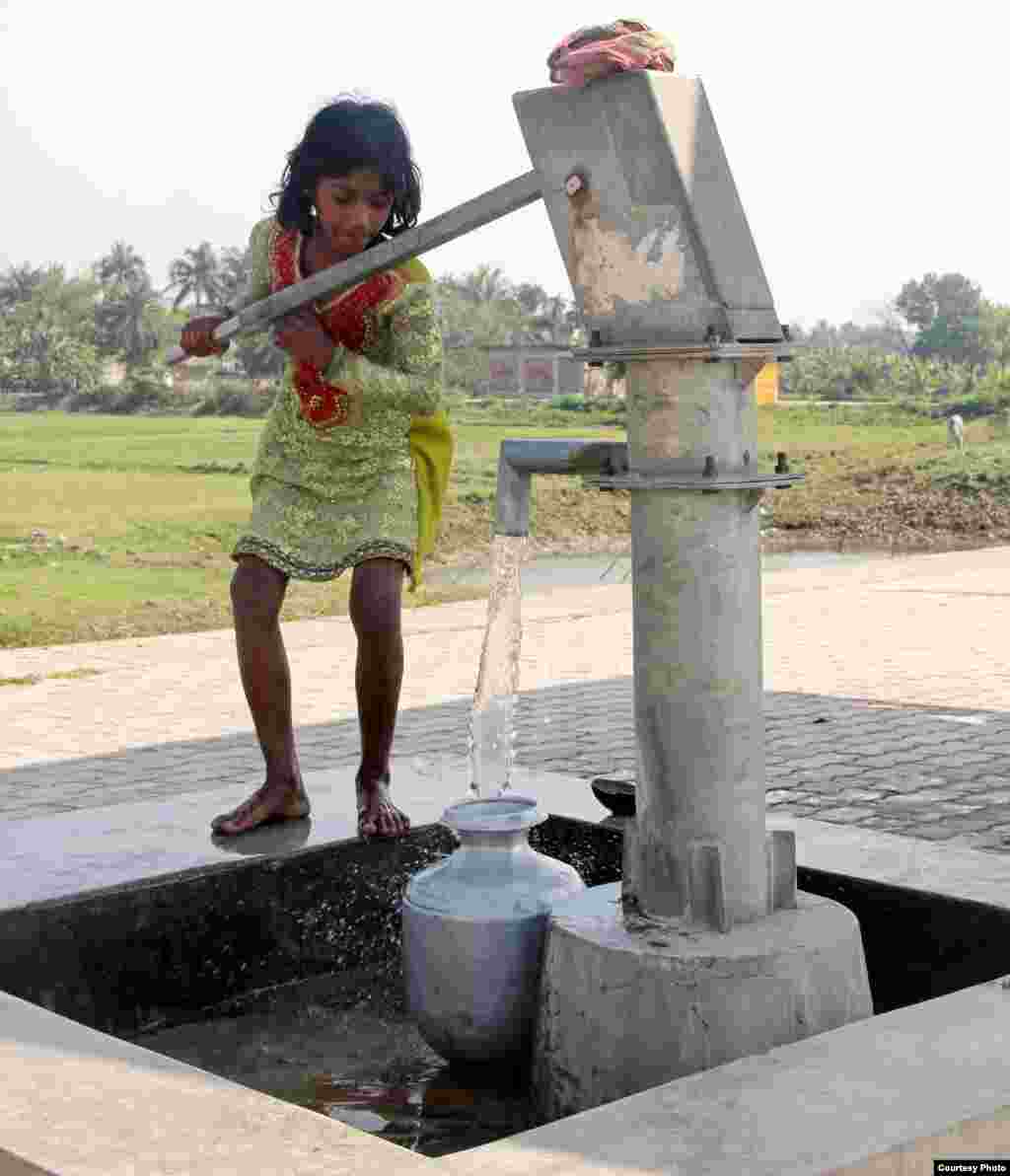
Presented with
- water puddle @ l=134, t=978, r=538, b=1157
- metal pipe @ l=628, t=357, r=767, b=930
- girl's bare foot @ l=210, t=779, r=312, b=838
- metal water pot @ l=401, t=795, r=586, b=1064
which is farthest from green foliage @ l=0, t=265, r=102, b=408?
metal pipe @ l=628, t=357, r=767, b=930

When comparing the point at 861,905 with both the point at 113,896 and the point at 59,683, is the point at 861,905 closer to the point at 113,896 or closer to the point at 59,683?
the point at 113,896

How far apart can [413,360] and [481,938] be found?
115cm

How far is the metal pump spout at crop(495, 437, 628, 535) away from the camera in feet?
8.84

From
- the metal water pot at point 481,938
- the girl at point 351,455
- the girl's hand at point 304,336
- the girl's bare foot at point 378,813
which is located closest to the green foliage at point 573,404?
the girl at point 351,455

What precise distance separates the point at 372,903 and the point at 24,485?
802 inches

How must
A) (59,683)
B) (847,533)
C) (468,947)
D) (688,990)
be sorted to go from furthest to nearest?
(847,533) < (59,683) < (468,947) < (688,990)

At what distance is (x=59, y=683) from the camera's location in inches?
323


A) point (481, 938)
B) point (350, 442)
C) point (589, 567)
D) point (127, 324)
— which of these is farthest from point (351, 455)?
point (127, 324)

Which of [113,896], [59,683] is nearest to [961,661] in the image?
[59,683]

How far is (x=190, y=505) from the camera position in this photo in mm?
20500

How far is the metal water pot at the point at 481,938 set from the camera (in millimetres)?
2811

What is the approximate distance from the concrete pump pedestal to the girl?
2.80 feet

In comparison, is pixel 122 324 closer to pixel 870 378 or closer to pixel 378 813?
pixel 870 378

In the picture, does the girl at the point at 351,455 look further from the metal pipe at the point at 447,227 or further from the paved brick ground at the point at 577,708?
the metal pipe at the point at 447,227
